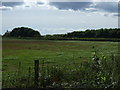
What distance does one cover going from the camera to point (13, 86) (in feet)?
21.8

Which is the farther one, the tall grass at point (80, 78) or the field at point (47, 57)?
the field at point (47, 57)

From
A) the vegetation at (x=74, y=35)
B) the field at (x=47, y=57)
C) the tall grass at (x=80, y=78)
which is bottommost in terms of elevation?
the field at (x=47, y=57)

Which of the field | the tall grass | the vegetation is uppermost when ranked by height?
the vegetation

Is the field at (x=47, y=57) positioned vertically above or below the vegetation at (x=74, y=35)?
below

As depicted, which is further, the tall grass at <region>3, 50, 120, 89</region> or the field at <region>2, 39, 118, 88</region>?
the field at <region>2, 39, 118, 88</region>

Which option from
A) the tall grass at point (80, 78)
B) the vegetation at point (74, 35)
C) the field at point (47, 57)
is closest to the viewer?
the tall grass at point (80, 78)

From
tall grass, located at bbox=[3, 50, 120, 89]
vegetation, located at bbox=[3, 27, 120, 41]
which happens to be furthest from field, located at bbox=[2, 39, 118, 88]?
vegetation, located at bbox=[3, 27, 120, 41]

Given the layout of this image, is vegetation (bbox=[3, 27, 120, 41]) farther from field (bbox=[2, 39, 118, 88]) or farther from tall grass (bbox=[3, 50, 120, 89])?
tall grass (bbox=[3, 50, 120, 89])

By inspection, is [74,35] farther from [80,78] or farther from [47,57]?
[80,78]

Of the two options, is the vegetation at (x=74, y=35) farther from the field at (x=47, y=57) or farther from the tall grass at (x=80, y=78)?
the tall grass at (x=80, y=78)

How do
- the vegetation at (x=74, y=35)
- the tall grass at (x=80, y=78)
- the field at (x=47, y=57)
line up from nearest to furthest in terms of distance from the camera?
the tall grass at (x=80, y=78) → the field at (x=47, y=57) → the vegetation at (x=74, y=35)

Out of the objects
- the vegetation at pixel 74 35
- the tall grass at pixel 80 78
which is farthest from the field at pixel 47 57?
the vegetation at pixel 74 35

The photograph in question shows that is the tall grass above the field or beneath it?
above

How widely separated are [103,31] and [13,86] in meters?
69.0
